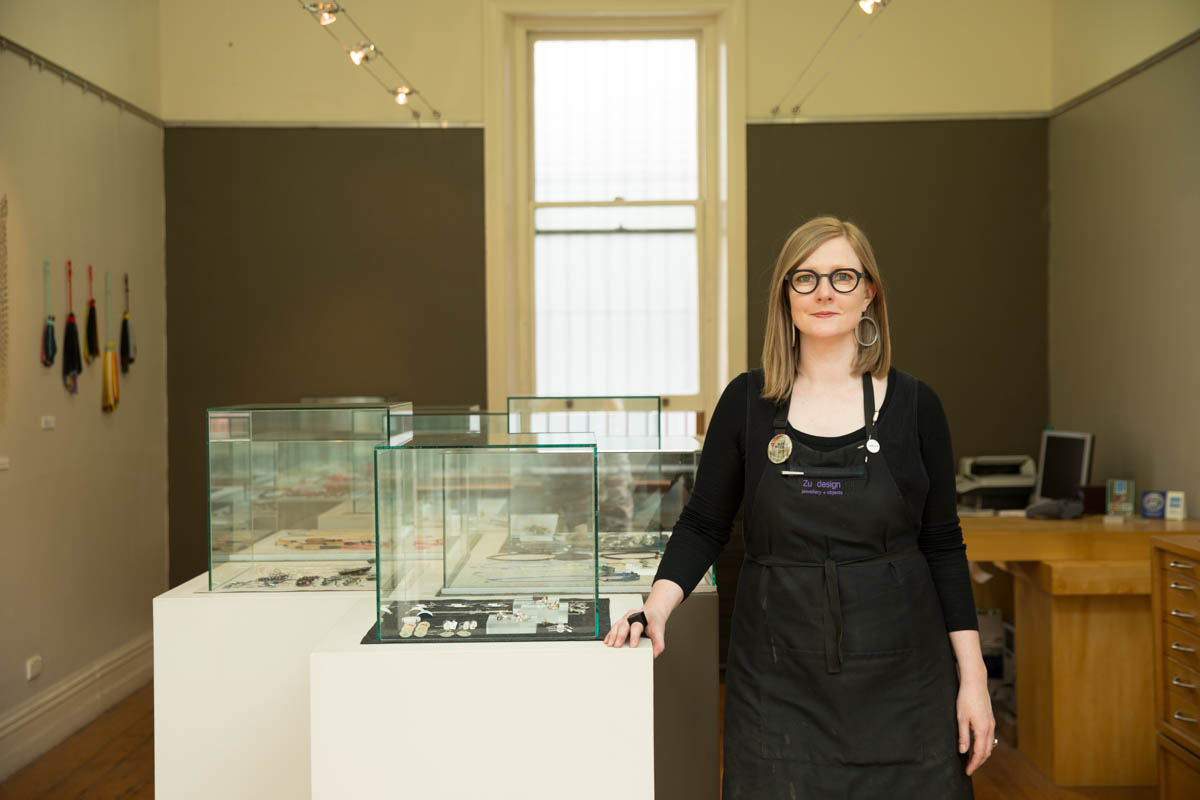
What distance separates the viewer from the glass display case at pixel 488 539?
181cm

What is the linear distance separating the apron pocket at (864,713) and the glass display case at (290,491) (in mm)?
1212

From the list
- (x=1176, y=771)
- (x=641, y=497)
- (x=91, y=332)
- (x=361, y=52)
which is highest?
(x=361, y=52)

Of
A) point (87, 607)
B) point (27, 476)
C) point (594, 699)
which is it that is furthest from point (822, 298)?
point (87, 607)

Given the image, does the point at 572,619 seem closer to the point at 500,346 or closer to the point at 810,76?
the point at 500,346

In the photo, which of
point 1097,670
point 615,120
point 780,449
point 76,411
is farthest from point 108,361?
point 1097,670

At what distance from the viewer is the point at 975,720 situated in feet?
5.57

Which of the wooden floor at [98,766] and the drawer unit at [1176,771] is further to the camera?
the wooden floor at [98,766]

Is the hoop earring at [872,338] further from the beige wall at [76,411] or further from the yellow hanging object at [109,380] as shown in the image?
the yellow hanging object at [109,380]

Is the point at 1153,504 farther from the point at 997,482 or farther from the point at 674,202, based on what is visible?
the point at 674,202

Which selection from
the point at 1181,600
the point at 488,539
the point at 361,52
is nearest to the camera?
the point at 488,539

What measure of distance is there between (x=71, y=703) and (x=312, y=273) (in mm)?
2363

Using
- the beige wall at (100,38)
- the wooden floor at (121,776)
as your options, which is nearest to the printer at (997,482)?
the wooden floor at (121,776)

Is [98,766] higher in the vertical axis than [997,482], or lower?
lower

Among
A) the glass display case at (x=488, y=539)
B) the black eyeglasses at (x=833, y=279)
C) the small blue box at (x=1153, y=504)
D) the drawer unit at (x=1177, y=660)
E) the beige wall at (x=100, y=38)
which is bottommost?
the drawer unit at (x=1177, y=660)
